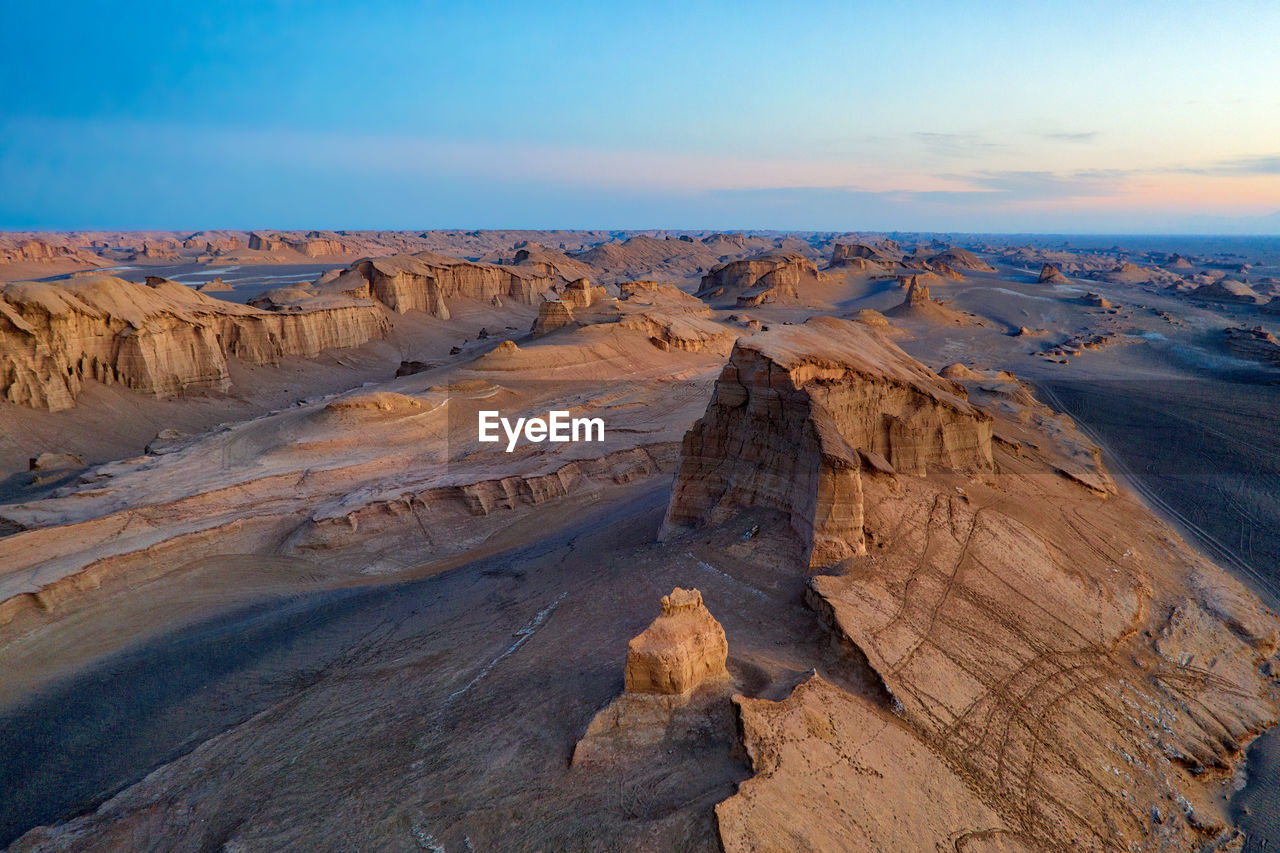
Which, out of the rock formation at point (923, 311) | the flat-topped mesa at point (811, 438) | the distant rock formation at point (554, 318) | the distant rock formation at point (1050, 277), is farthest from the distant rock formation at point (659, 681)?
the distant rock formation at point (1050, 277)

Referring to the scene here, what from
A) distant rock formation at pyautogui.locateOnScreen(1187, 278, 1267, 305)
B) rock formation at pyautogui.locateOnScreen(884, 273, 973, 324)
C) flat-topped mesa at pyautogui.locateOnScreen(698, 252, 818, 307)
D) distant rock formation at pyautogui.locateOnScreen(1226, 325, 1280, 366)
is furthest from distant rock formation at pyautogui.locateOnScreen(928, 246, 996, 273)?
distant rock formation at pyautogui.locateOnScreen(1226, 325, 1280, 366)

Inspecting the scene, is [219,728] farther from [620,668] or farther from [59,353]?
[59,353]

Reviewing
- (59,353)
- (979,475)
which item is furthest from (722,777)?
(59,353)

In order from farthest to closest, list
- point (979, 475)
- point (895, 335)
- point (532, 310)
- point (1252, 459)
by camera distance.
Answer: point (532, 310), point (895, 335), point (1252, 459), point (979, 475)

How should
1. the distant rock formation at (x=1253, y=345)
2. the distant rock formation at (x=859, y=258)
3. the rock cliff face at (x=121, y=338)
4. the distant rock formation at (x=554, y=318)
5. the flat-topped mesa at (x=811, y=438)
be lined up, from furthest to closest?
the distant rock formation at (x=859, y=258)
the distant rock formation at (x=554, y=318)
the distant rock formation at (x=1253, y=345)
the rock cliff face at (x=121, y=338)
the flat-topped mesa at (x=811, y=438)

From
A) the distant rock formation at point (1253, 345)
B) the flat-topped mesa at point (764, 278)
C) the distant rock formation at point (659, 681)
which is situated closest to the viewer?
the distant rock formation at point (659, 681)

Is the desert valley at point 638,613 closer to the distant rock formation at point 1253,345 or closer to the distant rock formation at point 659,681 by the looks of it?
the distant rock formation at point 659,681

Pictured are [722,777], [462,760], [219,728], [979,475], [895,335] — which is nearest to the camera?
[722,777]
